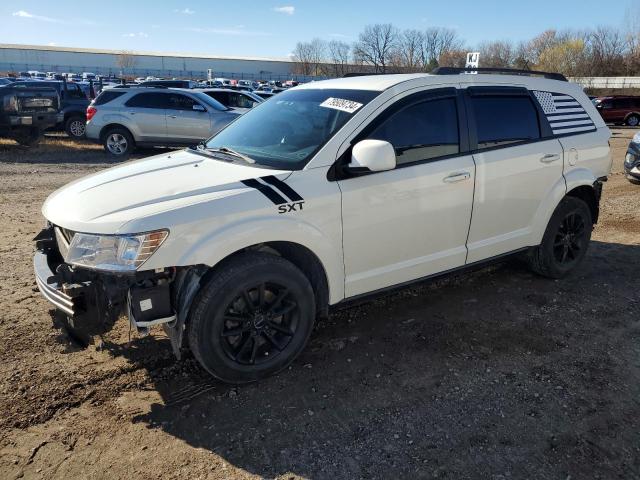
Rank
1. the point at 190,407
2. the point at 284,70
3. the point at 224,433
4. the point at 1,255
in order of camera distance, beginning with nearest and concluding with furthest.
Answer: the point at 224,433 → the point at 190,407 → the point at 1,255 → the point at 284,70

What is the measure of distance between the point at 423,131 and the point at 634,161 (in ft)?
25.5

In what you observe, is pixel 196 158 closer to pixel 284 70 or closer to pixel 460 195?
pixel 460 195

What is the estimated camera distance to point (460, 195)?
3.92 m

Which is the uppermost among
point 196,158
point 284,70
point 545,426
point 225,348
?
point 284,70

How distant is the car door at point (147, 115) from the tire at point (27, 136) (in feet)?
9.56

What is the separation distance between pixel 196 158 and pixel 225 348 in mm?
1522

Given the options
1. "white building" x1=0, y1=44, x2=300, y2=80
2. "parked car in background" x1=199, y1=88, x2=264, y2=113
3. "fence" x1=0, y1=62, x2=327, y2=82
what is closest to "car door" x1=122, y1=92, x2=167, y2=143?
"parked car in background" x1=199, y1=88, x2=264, y2=113

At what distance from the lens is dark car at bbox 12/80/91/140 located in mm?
15336

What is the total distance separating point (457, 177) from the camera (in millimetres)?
3857

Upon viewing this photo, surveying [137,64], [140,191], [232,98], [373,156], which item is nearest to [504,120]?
[373,156]

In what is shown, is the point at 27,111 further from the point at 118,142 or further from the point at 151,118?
the point at 151,118

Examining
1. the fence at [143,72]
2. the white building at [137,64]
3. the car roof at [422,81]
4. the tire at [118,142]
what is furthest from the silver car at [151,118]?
the white building at [137,64]

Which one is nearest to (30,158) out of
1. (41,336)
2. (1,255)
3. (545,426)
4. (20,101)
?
Result: (20,101)

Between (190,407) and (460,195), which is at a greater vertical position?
(460,195)
